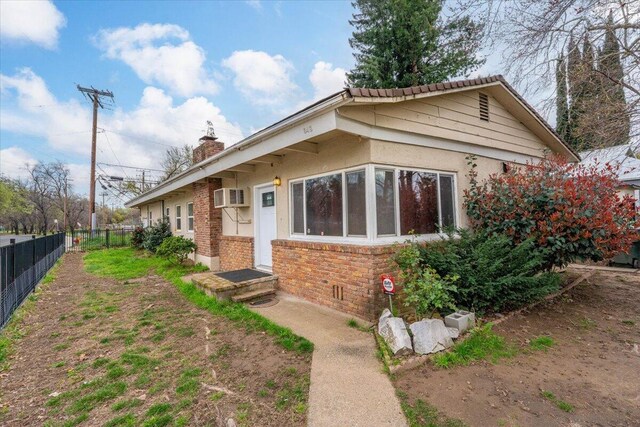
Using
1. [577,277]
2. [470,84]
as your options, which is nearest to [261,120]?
[470,84]

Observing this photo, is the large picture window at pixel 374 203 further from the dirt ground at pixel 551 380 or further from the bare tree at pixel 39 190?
the bare tree at pixel 39 190

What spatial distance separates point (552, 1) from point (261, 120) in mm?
21155

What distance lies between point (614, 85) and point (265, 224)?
377 inches

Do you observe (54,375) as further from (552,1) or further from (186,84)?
(186,84)

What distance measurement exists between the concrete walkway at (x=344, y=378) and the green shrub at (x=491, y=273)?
162 centimetres

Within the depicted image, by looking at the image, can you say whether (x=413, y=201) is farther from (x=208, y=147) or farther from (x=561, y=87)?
(x=208, y=147)

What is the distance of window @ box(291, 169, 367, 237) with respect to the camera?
16.6 ft

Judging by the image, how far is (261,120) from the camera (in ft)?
81.8

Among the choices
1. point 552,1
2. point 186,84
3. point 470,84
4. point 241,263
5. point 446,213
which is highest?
point 186,84

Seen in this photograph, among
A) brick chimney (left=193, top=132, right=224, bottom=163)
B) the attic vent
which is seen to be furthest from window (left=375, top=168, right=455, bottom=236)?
brick chimney (left=193, top=132, right=224, bottom=163)

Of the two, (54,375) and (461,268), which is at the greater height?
(461,268)

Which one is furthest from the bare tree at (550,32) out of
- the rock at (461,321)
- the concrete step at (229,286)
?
the concrete step at (229,286)

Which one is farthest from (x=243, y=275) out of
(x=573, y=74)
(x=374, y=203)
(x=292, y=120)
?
(x=573, y=74)

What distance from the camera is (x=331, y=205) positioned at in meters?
5.54
